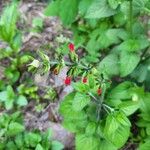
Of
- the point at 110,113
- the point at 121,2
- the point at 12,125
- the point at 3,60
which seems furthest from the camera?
the point at 3,60

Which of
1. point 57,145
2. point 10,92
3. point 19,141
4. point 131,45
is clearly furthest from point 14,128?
point 131,45

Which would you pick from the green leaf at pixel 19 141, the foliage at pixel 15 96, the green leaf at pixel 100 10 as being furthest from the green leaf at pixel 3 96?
the green leaf at pixel 100 10

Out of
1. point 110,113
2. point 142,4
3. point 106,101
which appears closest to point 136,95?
point 106,101

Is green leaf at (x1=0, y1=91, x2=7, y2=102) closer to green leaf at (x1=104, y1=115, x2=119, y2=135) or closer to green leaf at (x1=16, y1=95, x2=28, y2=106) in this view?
green leaf at (x1=16, y1=95, x2=28, y2=106)

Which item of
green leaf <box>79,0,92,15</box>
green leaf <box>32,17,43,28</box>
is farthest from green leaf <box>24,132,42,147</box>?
green leaf <box>32,17,43,28</box>

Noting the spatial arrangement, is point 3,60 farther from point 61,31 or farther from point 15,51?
point 61,31

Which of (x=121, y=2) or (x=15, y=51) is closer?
(x=121, y=2)

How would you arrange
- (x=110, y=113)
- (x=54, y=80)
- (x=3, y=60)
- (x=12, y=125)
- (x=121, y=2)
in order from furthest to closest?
(x=3, y=60)
(x=54, y=80)
(x=12, y=125)
(x=121, y=2)
(x=110, y=113)
